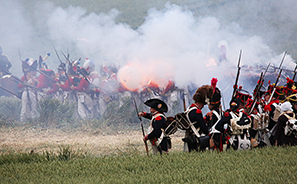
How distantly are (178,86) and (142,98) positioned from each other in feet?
6.86

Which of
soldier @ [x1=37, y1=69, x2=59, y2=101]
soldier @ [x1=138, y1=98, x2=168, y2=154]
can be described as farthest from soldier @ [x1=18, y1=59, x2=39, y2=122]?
A: soldier @ [x1=138, y1=98, x2=168, y2=154]

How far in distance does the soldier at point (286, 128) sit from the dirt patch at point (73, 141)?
3765 mm

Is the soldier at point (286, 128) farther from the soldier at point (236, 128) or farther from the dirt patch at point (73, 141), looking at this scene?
the dirt patch at point (73, 141)

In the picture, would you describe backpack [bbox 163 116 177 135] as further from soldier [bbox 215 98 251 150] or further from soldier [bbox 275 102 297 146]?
soldier [bbox 275 102 297 146]

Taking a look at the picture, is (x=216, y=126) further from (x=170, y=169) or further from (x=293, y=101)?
(x=293, y=101)

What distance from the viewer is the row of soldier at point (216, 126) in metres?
6.44

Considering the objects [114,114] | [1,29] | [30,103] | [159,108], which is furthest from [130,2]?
[159,108]

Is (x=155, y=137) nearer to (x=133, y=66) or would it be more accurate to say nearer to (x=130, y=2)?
(x=133, y=66)

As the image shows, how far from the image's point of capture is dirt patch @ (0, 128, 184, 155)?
10.2m

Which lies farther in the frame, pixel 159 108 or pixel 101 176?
pixel 159 108

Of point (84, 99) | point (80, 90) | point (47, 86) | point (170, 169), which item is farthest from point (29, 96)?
point (170, 169)

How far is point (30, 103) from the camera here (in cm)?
2117

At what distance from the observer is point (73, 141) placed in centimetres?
1201

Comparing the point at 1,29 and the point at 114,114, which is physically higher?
the point at 1,29
